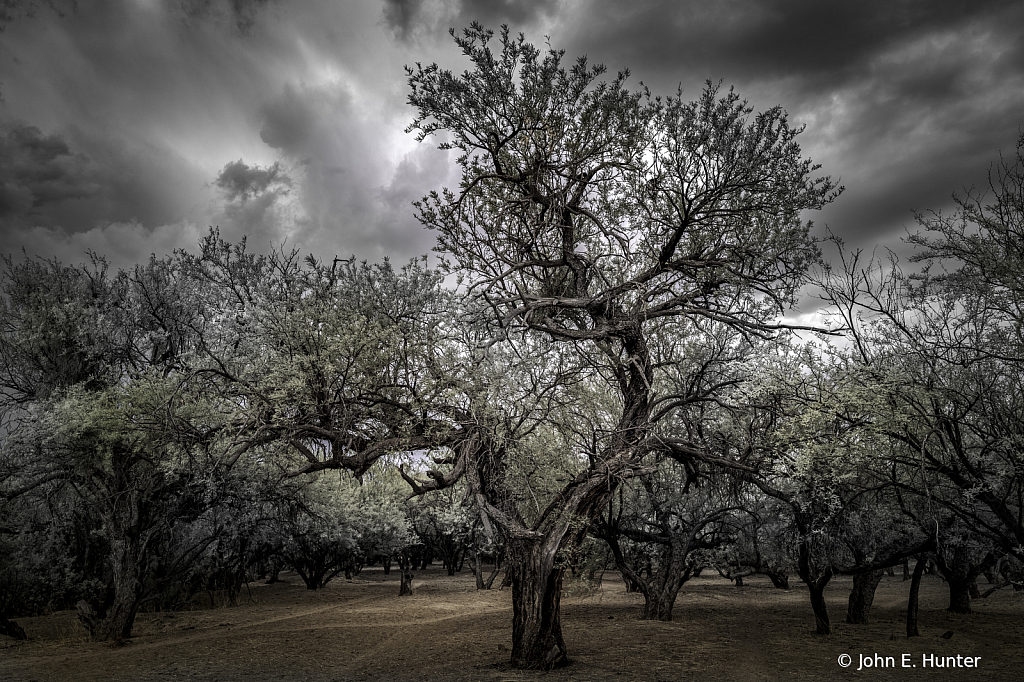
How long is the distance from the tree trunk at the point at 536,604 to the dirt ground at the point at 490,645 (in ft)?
1.28

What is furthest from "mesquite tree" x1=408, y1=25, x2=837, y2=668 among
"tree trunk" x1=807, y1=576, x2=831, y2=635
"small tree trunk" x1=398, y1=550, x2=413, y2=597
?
"small tree trunk" x1=398, y1=550, x2=413, y2=597

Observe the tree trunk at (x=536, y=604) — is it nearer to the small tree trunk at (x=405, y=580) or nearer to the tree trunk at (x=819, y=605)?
the tree trunk at (x=819, y=605)

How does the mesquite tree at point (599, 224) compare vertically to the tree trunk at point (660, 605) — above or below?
above

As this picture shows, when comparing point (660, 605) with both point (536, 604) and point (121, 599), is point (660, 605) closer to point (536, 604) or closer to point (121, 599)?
point (536, 604)

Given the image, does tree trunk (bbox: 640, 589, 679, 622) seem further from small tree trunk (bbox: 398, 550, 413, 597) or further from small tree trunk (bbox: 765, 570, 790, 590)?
small tree trunk (bbox: 398, 550, 413, 597)

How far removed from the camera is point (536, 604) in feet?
38.0

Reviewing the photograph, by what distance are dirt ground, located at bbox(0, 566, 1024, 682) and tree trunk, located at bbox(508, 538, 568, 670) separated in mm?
391

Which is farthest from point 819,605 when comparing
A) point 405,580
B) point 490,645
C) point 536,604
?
point 405,580

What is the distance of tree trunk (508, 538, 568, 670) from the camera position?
11477 millimetres

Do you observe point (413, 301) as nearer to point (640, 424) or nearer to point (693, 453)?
point (640, 424)

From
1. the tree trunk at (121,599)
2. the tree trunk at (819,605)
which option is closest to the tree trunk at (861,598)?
the tree trunk at (819,605)

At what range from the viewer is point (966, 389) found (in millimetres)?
10422

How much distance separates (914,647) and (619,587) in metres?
24.5

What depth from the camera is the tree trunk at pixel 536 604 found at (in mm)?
11477
